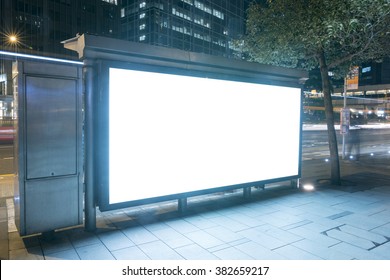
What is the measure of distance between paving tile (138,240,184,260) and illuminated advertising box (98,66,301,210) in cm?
92

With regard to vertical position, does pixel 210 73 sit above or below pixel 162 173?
above

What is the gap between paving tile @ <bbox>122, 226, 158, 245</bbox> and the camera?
4750 millimetres

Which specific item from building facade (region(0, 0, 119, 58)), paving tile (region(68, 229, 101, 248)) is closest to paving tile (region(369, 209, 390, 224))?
paving tile (region(68, 229, 101, 248))

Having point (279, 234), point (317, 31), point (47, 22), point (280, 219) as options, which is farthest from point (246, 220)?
point (47, 22)

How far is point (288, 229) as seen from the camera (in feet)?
17.4

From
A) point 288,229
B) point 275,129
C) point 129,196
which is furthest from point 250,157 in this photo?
point 129,196

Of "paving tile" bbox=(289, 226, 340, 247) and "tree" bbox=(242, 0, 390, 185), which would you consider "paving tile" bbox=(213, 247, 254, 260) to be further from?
"tree" bbox=(242, 0, 390, 185)

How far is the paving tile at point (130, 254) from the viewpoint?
415 centimetres

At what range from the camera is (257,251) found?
4.41 meters

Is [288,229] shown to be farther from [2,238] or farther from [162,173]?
[2,238]

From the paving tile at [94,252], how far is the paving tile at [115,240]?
0.35 ft

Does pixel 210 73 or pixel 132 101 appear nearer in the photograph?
pixel 132 101

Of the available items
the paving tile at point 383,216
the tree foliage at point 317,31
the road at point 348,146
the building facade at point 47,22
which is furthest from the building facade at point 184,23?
the paving tile at point 383,216

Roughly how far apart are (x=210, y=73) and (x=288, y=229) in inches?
124
